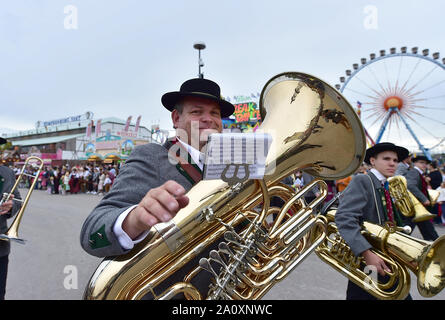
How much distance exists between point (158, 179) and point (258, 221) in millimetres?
494

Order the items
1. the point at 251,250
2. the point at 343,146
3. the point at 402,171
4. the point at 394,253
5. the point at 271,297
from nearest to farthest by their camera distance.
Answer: the point at 251,250 < the point at 343,146 < the point at 394,253 < the point at 271,297 < the point at 402,171

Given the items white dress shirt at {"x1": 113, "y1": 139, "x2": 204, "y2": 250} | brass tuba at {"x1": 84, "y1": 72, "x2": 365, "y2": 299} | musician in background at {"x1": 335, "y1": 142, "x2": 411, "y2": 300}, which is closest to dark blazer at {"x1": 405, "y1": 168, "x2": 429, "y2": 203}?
musician in background at {"x1": 335, "y1": 142, "x2": 411, "y2": 300}

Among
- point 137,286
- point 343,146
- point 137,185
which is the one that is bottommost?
point 137,286

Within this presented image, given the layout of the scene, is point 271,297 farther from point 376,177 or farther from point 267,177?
point 267,177

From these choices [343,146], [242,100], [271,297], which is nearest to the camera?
[343,146]

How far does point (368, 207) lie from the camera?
7.65ft

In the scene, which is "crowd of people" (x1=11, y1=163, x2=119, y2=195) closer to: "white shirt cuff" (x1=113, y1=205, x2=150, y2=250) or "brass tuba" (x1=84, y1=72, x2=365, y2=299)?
"brass tuba" (x1=84, y1=72, x2=365, y2=299)

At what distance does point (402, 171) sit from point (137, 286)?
216 inches

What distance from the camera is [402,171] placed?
205 inches

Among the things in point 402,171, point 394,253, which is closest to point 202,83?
point 394,253

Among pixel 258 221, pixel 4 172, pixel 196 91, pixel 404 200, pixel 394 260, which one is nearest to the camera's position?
pixel 258 221

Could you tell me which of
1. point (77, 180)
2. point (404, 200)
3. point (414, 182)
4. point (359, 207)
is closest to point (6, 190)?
point (359, 207)

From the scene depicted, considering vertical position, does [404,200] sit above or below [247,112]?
below

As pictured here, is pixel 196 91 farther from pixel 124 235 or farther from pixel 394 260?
pixel 394 260
